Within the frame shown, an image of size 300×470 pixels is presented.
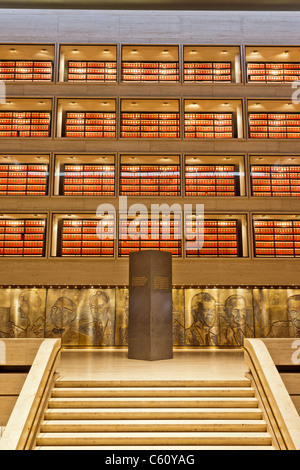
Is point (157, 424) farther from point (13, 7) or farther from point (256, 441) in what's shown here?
point (13, 7)

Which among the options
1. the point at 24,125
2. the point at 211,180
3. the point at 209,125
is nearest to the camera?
the point at 211,180

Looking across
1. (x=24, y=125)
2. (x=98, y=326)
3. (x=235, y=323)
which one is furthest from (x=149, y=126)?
(x=235, y=323)

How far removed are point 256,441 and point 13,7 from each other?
38.2 feet

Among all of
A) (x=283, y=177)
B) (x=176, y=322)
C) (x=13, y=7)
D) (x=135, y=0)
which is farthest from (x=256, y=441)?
(x=13, y=7)

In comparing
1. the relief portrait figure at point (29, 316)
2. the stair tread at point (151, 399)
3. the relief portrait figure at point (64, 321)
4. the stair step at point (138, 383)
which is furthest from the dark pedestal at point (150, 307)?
the relief portrait figure at point (29, 316)

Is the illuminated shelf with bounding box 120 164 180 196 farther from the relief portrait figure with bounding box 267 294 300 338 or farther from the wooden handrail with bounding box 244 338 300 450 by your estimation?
the wooden handrail with bounding box 244 338 300 450

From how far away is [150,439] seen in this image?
4723mm

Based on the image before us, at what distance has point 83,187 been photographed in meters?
11.2

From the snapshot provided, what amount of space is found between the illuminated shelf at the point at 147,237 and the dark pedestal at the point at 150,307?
8.54 ft

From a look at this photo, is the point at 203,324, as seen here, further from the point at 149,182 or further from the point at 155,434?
the point at 155,434

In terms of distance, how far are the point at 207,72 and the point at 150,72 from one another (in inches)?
64.9

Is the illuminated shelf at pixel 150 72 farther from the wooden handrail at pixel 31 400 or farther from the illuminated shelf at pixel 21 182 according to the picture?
the wooden handrail at pixel 31 400

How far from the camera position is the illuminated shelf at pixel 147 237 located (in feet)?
35.5
